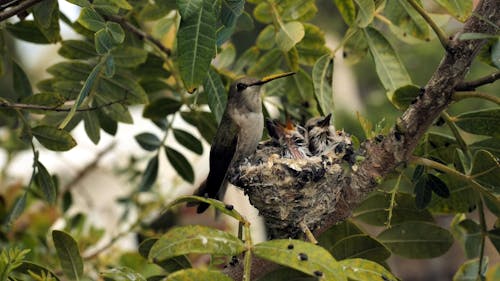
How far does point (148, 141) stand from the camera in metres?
2.50

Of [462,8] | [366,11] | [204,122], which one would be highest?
[462,8]

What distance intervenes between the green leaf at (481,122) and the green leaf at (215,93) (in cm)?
62

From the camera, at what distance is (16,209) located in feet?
6.40

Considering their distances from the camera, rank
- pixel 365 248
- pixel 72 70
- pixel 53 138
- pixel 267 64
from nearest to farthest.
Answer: pixel 365 248 → pixel 53 138 → pixel 72 70 → pixel 267 64

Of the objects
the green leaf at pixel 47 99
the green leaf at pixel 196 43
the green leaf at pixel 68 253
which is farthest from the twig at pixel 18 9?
the green leaf at pixel 68 253

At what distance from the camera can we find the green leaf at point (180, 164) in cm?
247

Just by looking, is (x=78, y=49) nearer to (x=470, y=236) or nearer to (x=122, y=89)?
(x=122, y=89)

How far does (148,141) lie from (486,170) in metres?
1.16

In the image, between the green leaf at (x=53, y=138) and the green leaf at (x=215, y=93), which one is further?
the green leaf at (x=215, y=93)

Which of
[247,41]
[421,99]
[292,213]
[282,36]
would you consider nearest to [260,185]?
[292,213]

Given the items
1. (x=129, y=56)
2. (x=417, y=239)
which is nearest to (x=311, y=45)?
(x=129, y=56)

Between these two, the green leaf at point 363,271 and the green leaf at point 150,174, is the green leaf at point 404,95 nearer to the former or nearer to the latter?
the green leaf at point 363,271

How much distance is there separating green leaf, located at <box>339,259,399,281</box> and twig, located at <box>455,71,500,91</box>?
46cm

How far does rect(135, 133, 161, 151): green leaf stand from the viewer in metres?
2.48
